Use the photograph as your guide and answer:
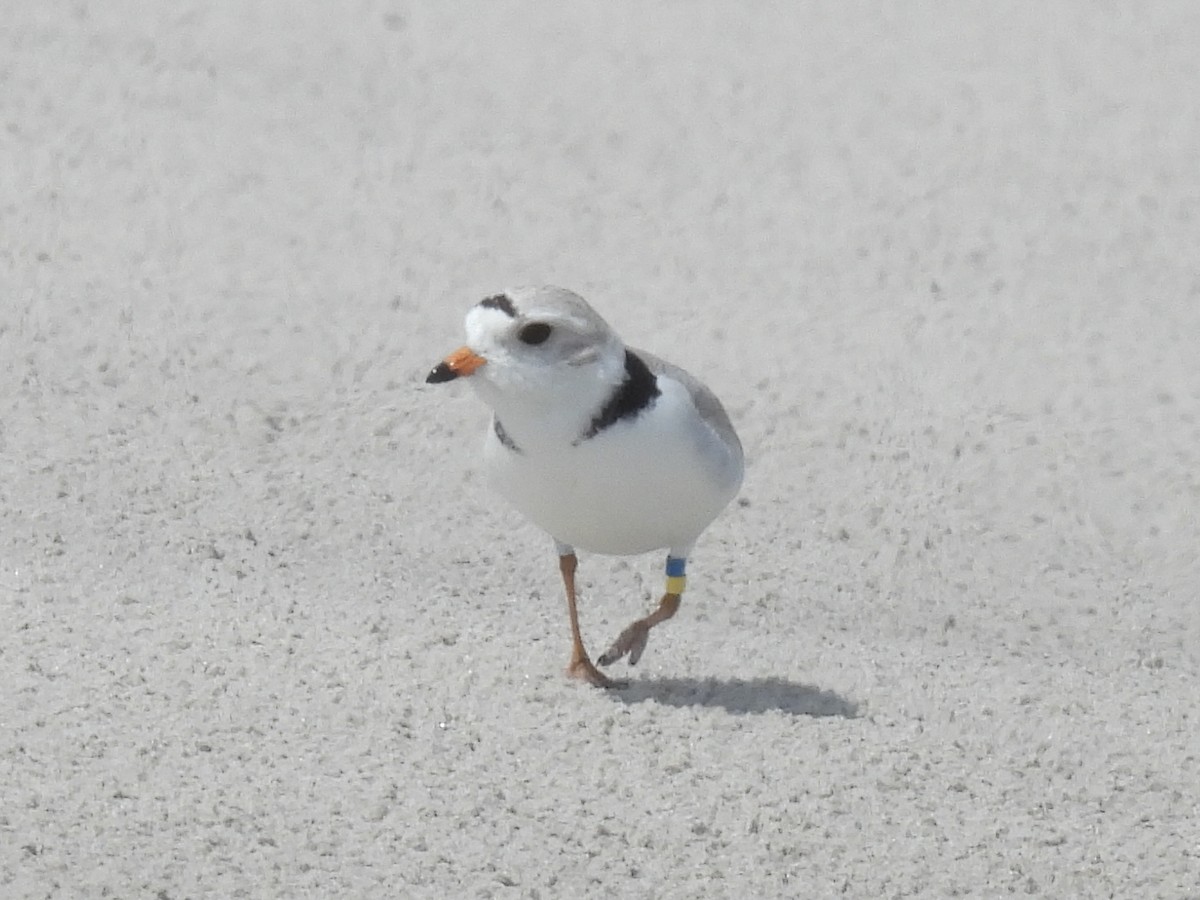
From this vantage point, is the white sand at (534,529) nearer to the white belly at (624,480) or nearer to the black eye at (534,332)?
the white belly at (624,480)

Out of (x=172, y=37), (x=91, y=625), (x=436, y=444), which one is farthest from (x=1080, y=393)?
(x=172, y=37)

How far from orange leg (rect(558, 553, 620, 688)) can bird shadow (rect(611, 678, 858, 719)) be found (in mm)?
47

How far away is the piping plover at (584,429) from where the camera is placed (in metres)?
4.28

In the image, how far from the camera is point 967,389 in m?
6.91

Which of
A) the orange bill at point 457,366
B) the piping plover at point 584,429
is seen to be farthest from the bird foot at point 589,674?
the orange bill at point 457,366

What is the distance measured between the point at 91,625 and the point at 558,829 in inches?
58.5

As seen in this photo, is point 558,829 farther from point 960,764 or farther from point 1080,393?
point 1080,393

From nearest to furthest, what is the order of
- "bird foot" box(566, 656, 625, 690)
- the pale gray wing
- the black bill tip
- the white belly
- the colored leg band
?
Result: the black bill tip, the white belly, the pale gray wing, the colored leg band, "bird foot" box(566, 656, 625, 690)

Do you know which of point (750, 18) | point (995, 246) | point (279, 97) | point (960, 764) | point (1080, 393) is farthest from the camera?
point (750, 18)

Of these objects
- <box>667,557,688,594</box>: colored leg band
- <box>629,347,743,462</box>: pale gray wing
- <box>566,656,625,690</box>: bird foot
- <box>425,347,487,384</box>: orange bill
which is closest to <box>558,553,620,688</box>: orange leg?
<box>566,656,625,690</box>: bird foot

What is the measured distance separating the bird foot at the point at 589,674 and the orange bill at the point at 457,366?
99cm

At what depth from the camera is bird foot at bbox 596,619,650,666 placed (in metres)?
4.88

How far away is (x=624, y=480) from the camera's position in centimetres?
440

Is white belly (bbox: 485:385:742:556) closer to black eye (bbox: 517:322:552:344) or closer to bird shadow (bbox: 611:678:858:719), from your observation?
black eye (bbox: 517:322:552:344)
